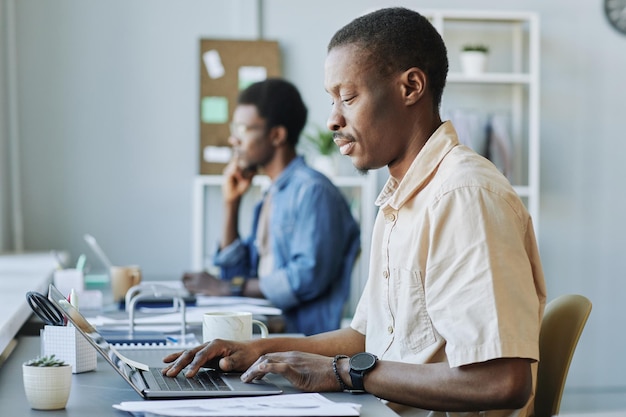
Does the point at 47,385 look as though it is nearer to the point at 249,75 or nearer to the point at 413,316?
the point at 413,316

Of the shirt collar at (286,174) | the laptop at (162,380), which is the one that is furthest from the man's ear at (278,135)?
the laptop at (162,380)

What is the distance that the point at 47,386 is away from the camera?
1.34 m

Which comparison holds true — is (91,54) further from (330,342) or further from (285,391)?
(285,391)

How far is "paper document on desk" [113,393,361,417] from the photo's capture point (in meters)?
1.18

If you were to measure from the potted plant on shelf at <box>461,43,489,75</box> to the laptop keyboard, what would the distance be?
3.29 metres

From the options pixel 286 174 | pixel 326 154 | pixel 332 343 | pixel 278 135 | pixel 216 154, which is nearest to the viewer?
pixel 332 343

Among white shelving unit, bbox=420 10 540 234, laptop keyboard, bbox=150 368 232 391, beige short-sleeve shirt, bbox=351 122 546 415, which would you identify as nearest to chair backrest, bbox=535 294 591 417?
beige short-sleeve shirt, bbox=351 122 546 415

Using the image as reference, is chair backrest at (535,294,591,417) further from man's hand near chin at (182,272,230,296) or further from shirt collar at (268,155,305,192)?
shirt collar at (268,155,305,192)

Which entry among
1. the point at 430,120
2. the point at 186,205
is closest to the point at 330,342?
the point at 430,120

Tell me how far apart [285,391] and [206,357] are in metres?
0.18

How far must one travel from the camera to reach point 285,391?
1.42 meters

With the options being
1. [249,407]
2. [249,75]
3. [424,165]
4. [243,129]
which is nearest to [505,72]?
[249,75]

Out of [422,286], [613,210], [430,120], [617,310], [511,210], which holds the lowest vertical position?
[617,310]

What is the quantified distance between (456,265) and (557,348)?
455 mm
